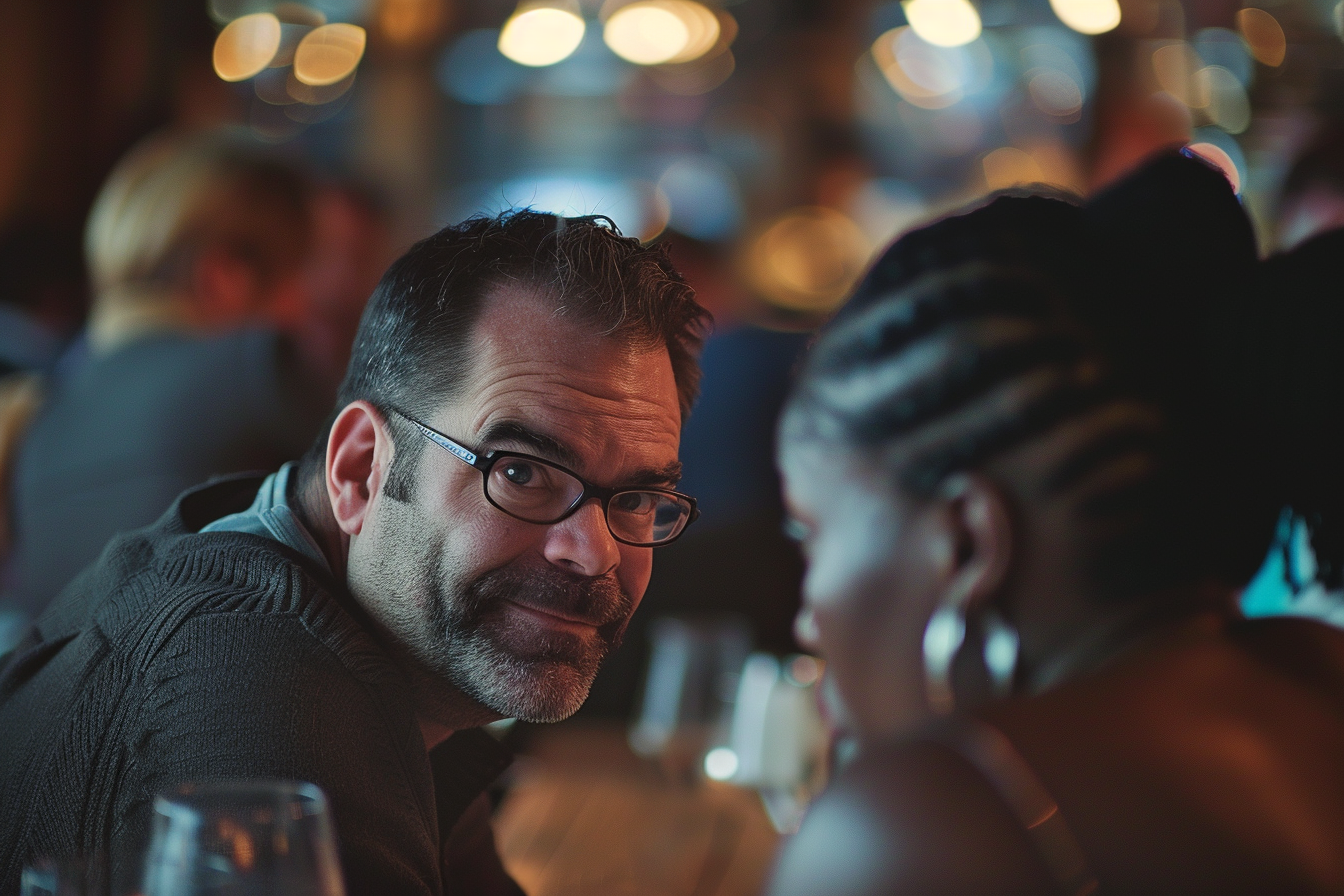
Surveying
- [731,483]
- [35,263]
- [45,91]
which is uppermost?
[45,91]

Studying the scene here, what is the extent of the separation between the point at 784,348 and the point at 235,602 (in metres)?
1.96

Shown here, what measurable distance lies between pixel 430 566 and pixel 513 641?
79mm

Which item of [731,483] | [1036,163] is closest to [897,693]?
[731,483]

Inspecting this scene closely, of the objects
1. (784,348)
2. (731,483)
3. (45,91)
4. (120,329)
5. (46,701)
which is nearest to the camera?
(46,701)

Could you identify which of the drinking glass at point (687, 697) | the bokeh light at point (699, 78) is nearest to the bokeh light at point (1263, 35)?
the bokeh light at point (699, 78)

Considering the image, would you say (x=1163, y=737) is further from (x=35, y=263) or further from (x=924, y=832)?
(x=35, y=263)

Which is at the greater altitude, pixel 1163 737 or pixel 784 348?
pixel 1163 737

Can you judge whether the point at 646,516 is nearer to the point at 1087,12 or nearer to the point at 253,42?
the point at 1087,12

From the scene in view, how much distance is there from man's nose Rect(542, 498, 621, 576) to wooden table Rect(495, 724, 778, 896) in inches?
16.8

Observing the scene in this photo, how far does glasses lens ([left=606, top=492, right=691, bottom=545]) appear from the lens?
857 mm

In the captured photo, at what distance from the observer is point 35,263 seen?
3.11m

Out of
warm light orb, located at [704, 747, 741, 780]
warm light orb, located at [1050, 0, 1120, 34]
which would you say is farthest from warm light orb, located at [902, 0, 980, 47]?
warm light orb, located at [704, 747, 741, 780]

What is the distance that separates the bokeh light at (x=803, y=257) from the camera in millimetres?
6129

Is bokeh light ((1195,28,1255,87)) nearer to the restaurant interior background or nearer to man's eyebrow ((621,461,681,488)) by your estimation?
the restaurant interior background
